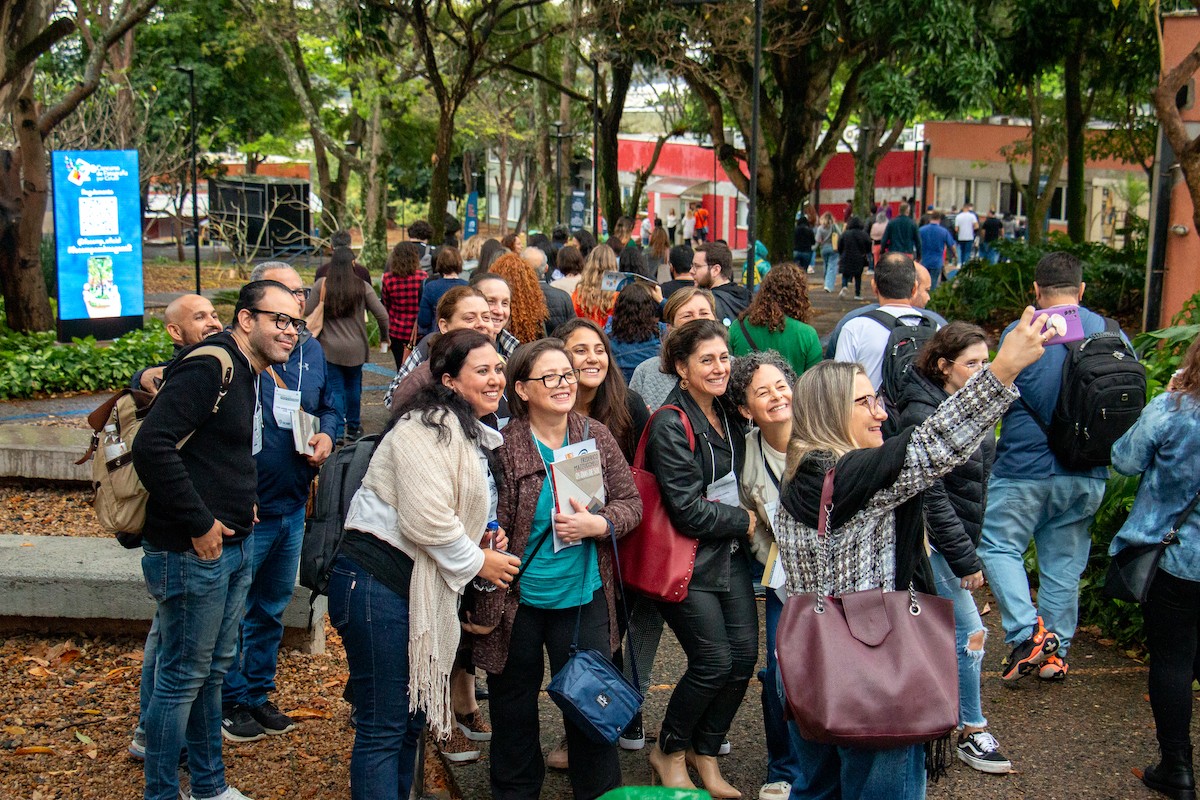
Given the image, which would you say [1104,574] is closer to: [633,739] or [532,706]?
[633,739]

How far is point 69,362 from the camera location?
12180 millimetres

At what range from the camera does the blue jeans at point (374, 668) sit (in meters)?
3.68

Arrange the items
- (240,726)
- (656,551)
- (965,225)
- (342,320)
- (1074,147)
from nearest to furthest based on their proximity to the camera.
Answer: (656,551) → (240,726) → (342,320) → (1074,147) → (965,225)

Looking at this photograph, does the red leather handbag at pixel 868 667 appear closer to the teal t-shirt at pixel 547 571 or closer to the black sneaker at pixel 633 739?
the teal t-shirt at pixel 547 571

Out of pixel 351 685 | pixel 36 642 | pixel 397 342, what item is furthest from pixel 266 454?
pixel 397 342

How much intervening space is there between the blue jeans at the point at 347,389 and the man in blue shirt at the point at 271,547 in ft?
13.0

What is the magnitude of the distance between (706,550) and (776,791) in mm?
977

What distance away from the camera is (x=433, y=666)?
374 centimetres

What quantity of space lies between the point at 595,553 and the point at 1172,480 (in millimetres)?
2190

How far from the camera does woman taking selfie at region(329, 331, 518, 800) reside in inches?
142

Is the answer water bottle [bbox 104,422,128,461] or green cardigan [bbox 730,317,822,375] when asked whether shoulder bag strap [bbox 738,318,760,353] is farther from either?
water bottle [bbox 104,422,128,461]

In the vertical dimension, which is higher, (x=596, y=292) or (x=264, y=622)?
(x=596, y=292)

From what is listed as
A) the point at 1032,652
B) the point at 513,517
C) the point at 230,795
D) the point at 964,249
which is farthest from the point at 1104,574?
the point at 964,249

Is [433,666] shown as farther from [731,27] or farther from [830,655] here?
[731,27]
